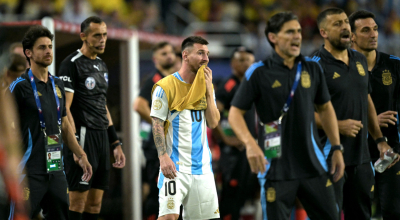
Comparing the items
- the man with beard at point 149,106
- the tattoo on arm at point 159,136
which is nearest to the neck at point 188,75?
the tattoo on arm at point 159,136

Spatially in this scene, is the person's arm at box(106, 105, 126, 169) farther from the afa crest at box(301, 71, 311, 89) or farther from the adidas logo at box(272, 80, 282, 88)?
the afa crest at box(301, 71, 311, 89)

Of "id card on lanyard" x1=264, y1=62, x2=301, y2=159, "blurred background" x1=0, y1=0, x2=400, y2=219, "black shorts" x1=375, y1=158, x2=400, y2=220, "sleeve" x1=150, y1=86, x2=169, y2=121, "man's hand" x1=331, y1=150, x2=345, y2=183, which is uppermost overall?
"blurred background" x1=0, y1=0, x2=400, y2=219

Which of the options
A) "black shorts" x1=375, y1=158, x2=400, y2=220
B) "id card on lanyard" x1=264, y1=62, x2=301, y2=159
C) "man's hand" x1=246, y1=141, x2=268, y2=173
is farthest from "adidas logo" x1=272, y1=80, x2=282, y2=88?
"black shorts" x1=375, y1=158, x2=400, y2=220

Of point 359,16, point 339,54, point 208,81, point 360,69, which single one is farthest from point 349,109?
point 208,81

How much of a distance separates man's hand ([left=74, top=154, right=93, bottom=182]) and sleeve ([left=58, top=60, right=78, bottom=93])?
0.79 metres

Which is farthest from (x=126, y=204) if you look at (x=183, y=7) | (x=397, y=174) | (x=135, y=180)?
(x=183, y=7)

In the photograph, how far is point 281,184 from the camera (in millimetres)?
4664

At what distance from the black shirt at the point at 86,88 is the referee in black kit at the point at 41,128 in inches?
20.9

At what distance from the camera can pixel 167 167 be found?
470cm

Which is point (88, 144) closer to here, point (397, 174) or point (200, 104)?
point (200, 104)

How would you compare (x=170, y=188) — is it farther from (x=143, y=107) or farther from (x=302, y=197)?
(x=143, y=107)

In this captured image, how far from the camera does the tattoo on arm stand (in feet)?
15.7

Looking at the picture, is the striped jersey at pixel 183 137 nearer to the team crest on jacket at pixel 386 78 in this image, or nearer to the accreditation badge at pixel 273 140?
the accreditation badge at pixel 273 140

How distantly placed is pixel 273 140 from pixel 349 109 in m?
1.02
